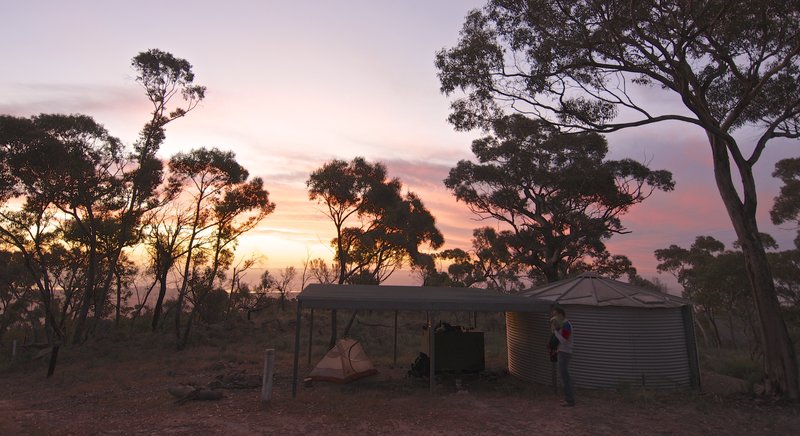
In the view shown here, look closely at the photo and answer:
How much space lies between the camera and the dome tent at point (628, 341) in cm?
1170

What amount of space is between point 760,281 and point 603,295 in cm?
343

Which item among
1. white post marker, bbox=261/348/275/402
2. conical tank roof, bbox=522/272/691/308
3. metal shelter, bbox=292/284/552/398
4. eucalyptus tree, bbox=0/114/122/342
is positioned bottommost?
white post marker, bbox=261/348/275/402

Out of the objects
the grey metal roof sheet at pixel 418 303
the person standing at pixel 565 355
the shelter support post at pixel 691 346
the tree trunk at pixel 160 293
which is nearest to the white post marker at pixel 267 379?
the grey metal roof sheet at pixel 418 303

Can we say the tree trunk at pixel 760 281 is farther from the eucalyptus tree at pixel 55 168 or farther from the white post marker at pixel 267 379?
the eucalyptus tree at pixel 55 168

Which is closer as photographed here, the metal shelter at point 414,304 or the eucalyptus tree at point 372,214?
the metal shelter at point 414,304

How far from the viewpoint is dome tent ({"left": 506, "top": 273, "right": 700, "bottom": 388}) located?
38.4 ft

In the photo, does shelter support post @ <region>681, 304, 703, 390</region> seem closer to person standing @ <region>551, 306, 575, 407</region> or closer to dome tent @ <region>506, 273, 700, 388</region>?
dome tent @ <region>506, 273, 700, 388</region>

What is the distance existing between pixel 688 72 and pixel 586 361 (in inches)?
320

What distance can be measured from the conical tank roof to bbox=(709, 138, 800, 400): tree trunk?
5.97 feet

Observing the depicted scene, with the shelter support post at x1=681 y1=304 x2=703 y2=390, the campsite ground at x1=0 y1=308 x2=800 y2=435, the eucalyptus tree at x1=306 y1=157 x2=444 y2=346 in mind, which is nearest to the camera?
the campsite ground at x1=0 y1=308 x2=800 y2=435

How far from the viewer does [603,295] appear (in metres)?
12.3

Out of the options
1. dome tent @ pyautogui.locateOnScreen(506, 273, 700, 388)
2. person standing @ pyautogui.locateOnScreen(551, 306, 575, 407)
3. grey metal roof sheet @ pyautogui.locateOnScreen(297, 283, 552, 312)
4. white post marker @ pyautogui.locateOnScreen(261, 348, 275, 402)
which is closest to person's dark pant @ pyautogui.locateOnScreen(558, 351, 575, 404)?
person standing @ pyautogui.locateOnScreen(551, 306, 575, 407)

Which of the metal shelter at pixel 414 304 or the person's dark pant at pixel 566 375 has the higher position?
the metal shelter at pixel 414 304

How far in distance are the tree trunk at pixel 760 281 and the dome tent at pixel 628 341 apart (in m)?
1.68
